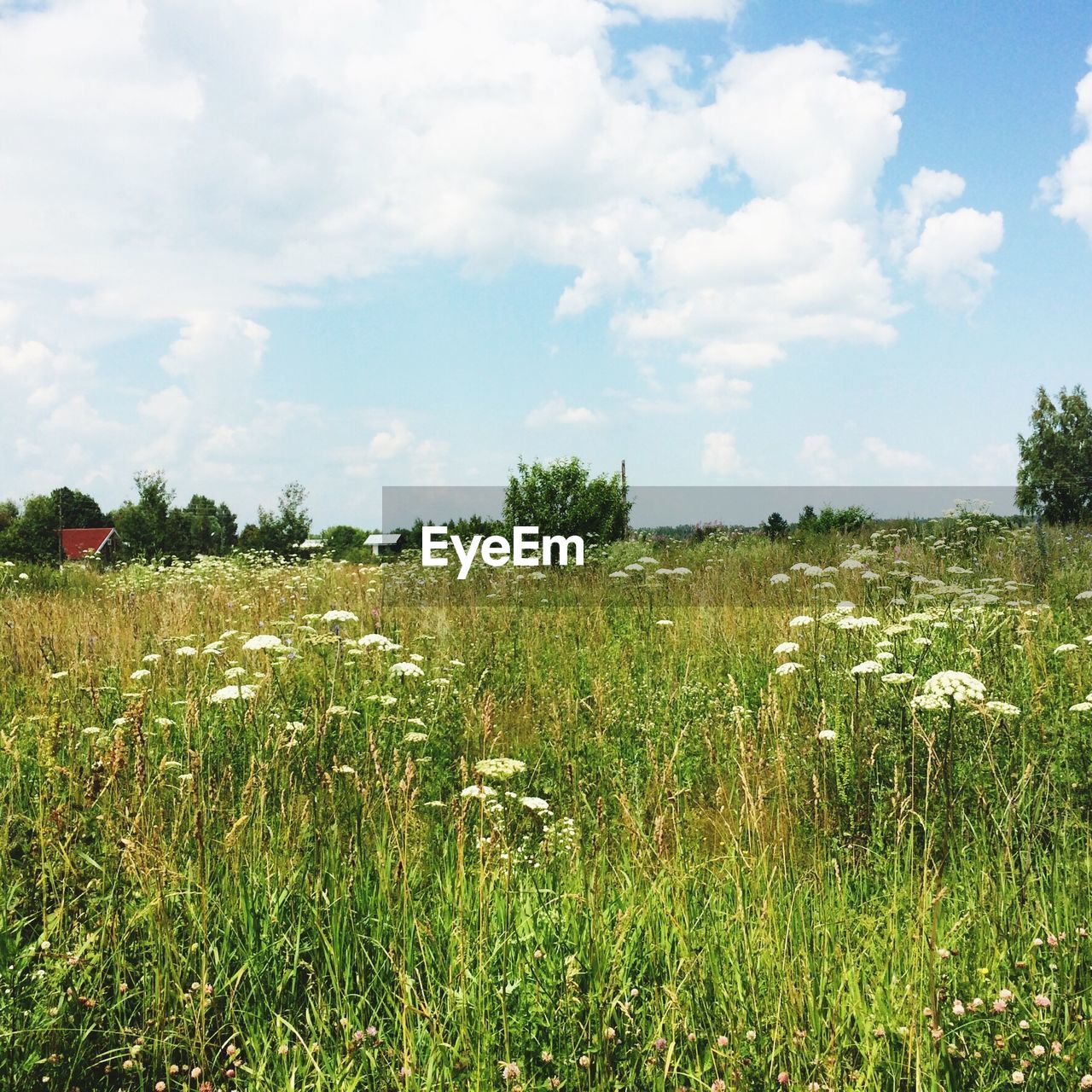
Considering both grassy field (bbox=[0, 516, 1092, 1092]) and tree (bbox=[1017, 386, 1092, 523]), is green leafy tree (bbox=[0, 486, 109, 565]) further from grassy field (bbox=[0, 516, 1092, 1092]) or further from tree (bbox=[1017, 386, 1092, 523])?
tree (bbox=[1017, 386, 1092, 523])

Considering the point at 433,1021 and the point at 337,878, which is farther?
the point at 337,878

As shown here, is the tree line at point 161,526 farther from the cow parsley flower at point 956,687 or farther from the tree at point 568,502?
the cow parsley flower at point 956,687

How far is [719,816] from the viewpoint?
3.32 m

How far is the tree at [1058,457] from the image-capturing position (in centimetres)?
5578

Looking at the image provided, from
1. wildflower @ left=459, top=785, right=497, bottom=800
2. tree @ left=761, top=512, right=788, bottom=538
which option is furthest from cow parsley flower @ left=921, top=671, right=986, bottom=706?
tree @ left=761, top=512, right=788, bottom=538

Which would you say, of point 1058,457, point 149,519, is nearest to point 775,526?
point 149,519

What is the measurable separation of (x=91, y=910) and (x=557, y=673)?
355 centimetres

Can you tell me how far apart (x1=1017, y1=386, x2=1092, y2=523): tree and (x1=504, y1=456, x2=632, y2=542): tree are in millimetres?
47659

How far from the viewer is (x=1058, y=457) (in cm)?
5850

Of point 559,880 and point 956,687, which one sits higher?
point 956,687

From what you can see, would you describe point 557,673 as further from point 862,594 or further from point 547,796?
point 862,594

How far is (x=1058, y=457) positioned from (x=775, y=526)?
51749 mm

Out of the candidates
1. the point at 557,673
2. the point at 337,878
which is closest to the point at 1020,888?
the point at 337,878

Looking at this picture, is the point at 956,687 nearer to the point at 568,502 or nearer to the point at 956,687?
the point at 956,687
